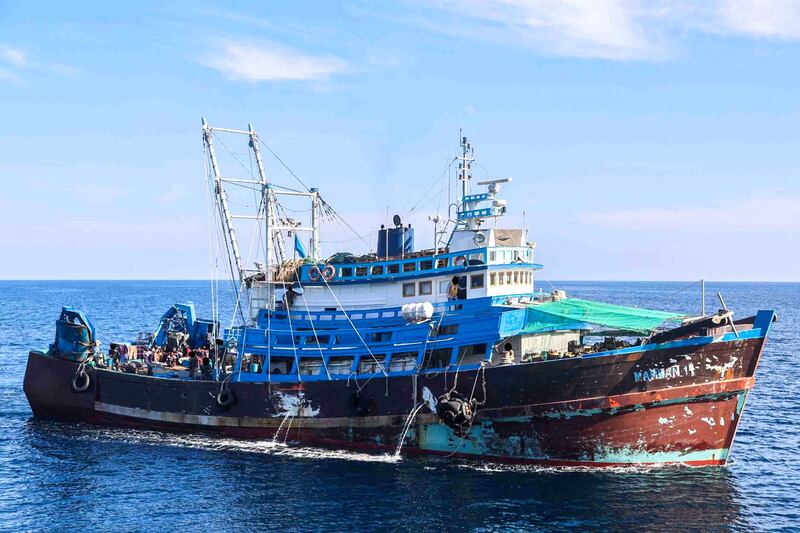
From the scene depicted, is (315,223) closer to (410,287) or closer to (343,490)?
(410,287)

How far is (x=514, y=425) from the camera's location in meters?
29.3

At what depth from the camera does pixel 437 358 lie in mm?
31250

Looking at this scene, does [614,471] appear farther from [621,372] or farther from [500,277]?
[500,277]

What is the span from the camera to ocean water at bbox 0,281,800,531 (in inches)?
969

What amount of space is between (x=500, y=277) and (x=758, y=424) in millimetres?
18106

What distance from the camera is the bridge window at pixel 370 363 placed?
31.7 metres

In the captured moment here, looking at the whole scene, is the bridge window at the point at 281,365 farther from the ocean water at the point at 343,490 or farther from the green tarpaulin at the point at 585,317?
the green tarpaulin at the point at 585,317

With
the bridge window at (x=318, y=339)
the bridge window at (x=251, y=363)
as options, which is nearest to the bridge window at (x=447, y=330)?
the bridge window at (x=318, y=339)

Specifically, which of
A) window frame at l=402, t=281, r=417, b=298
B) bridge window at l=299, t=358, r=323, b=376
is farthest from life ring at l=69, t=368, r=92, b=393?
window frame at l=402, t=281, r=417, b=298

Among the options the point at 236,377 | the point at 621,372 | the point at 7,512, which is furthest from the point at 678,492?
the point at 7,512

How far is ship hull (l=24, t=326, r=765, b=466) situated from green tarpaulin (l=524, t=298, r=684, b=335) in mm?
1509

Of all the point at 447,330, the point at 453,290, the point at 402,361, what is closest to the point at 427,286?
the point at 453,290

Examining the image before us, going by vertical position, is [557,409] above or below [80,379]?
above

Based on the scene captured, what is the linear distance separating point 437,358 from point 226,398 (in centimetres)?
988
